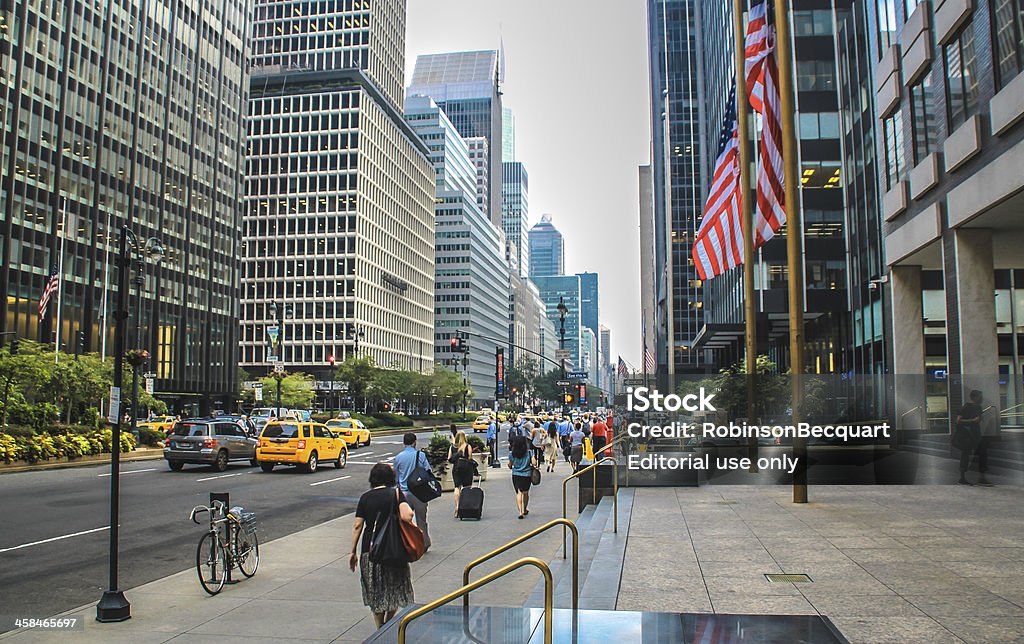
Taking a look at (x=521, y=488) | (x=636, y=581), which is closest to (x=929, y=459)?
(x=521, y=488)

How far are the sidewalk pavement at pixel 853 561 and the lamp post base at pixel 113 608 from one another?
525cm

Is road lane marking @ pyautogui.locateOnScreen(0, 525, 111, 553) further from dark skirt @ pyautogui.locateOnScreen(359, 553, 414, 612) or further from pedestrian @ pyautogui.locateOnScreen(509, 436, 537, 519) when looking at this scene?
dark skirt @ pyautogui.locateOnScreen(359, 553, 414, 612)

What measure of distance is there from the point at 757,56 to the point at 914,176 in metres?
11.2

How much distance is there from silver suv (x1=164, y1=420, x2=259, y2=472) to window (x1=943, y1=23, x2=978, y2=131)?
2596cm

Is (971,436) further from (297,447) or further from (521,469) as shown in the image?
(297,447)

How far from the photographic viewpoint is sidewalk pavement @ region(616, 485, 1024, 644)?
23.9ft

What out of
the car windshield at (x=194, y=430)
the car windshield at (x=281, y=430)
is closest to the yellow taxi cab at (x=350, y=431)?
the car windshield at (x=281, y=430)

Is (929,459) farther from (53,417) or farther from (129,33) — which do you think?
(129,33)

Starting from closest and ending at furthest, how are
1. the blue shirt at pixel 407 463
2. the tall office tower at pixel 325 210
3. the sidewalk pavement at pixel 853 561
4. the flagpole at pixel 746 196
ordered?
1. the sidewalk pavement at pixel 853 561
2. the blue shirt at pixel 407 463
3. the flagpole at pixel 746 196
4. the tall office tower at pixel 325 210

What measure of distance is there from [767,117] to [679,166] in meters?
106

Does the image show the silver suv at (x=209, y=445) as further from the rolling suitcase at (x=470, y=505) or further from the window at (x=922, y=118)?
the window at (x=922, y=118)

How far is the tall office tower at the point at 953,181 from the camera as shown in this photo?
18.4m

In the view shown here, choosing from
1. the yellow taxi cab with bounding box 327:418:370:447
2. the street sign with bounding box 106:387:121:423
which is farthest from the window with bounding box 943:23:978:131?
the yellow taxi cab with bounding box 327:418:370:447

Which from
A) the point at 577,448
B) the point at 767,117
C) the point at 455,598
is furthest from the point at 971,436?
the point at 455,598
